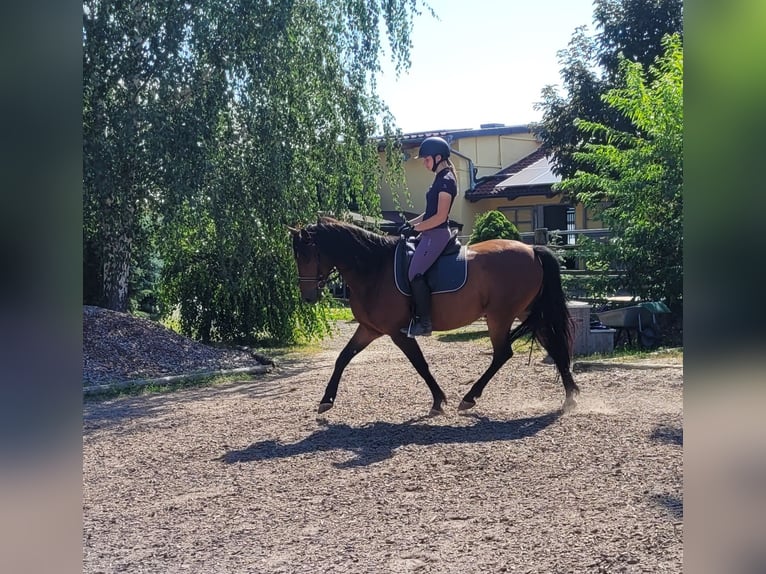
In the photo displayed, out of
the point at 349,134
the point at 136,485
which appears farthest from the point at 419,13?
the point at 136,485

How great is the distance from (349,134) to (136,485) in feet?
26.6

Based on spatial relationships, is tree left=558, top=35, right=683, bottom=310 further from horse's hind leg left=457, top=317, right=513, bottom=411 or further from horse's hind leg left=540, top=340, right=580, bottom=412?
horse's hind leg left=457, top=317, right=513, bottom=411

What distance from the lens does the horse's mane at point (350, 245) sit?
22.9 ft

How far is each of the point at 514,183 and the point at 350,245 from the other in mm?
18882

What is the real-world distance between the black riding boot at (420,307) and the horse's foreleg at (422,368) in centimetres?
17

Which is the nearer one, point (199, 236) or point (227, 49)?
point (227, 49)

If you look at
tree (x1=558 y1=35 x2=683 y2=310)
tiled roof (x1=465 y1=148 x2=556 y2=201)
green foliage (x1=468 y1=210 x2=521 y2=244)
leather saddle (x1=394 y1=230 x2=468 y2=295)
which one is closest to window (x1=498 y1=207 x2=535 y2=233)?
tiled roof (x1=465 y1=148 x2=556 y2=201)

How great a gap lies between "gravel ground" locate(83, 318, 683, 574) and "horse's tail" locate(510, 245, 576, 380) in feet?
1.88

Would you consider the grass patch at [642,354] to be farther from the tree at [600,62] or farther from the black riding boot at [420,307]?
the tree at [600,62]

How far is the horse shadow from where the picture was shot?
5641 mm

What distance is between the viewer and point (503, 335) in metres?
7.16

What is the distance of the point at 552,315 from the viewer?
7141mm

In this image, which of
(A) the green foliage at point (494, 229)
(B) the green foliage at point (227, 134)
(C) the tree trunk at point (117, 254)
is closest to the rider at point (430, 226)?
(B) the green foliage at point (227, 134)

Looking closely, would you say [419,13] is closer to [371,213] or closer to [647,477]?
[371,213]
